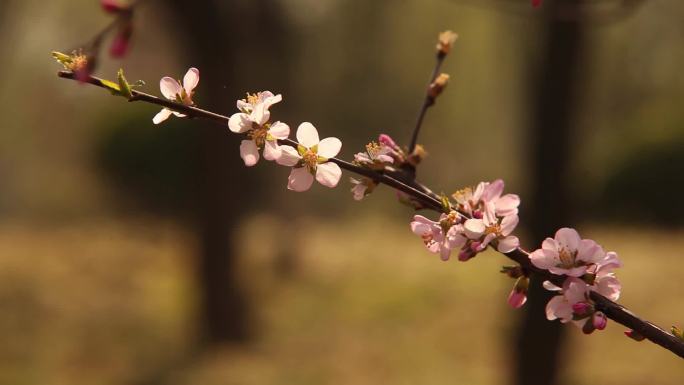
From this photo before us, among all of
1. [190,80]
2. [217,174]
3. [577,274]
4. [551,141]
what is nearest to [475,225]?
[577,274]

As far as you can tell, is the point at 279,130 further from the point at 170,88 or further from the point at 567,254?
the point at 567,254

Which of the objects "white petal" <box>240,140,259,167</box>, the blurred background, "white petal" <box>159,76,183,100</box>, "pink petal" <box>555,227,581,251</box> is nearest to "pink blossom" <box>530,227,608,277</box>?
"pink petal" <box>555,227,581,251</box>

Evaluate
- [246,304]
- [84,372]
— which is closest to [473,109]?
[246,304]

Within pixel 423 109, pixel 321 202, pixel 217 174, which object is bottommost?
pixel 423 109

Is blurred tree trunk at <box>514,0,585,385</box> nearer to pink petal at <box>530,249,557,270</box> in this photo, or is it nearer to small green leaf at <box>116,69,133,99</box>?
pink petal at <box>530,249,557,270</box>

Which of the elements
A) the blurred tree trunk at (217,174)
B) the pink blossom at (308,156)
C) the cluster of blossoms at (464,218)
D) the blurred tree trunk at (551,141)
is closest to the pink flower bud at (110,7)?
the cluster of blossoms at (464,218)

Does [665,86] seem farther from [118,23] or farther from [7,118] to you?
[118,23]
